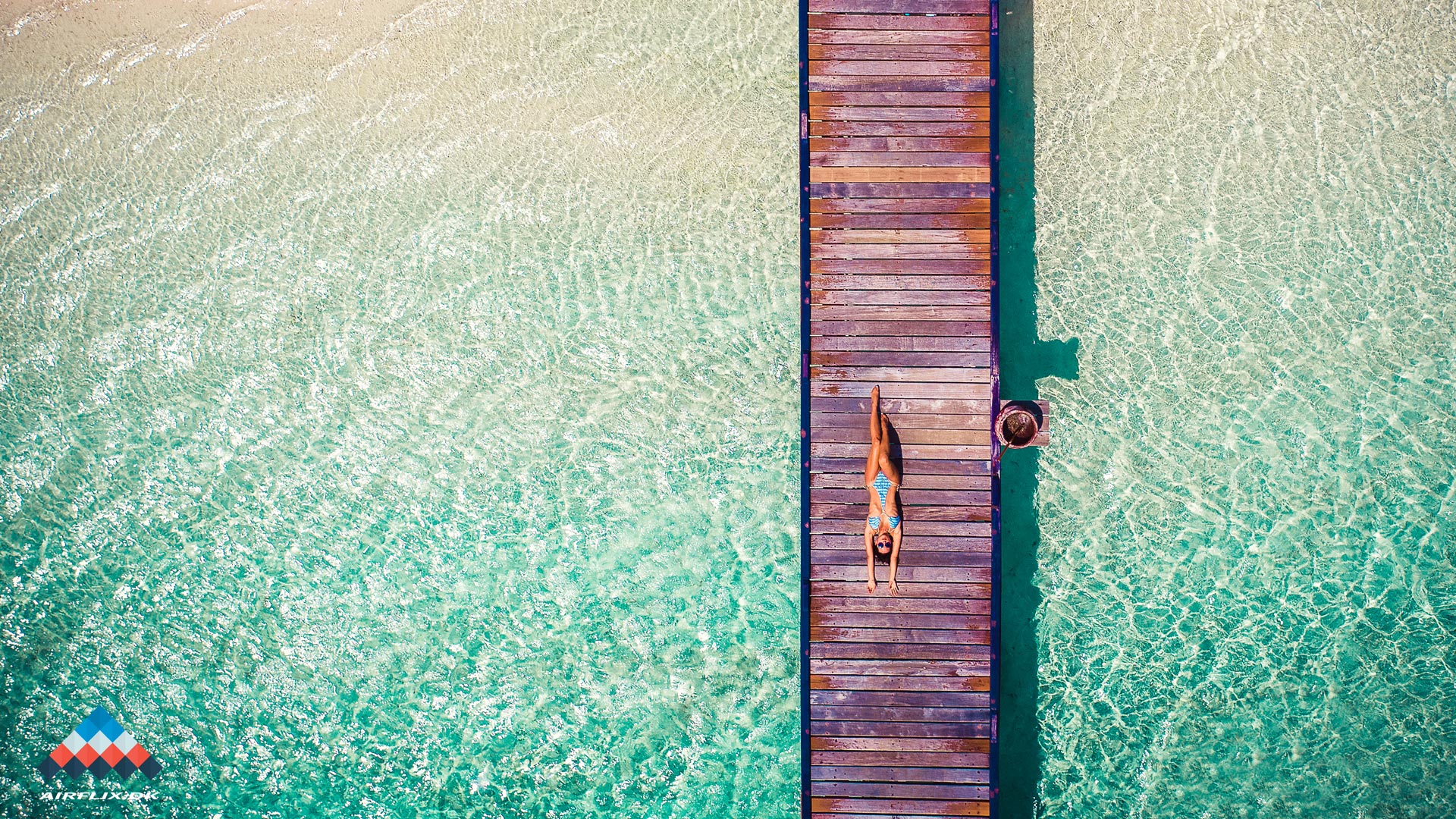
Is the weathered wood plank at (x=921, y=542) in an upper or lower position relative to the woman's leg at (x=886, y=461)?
lower

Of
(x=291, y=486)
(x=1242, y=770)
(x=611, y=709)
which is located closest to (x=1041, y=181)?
(x=1242, y=770)

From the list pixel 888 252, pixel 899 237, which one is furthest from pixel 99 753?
pixel 899 237

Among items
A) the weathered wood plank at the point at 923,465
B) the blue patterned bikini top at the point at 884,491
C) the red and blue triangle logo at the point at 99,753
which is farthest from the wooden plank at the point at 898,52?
the red and blue triangle logo at the point at 99,753

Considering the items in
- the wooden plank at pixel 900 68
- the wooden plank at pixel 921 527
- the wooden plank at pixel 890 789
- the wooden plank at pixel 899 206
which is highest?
the wooden plank at pixel 900 68

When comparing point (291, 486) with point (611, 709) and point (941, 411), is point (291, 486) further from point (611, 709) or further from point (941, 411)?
point (941, 411)

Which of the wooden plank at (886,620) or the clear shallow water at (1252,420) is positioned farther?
the clear shallow water at (1252,420)

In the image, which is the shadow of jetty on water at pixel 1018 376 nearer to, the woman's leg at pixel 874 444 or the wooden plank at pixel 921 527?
the wooden plank at pixel 921 527
